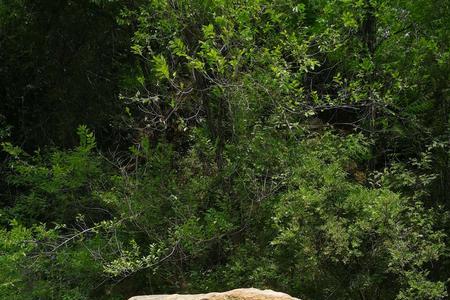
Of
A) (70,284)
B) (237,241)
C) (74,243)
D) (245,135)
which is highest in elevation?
(245,135)

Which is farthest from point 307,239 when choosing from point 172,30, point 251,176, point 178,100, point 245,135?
point 172,30

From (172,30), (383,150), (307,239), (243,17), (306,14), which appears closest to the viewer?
(307,239)

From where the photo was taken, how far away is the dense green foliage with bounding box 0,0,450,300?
5719 millimetres

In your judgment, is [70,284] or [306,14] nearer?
[70,284]

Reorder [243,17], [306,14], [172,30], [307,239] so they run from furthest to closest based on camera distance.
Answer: [306,14], [172,30], [243,17], [307,239]

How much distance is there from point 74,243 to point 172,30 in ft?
8.46

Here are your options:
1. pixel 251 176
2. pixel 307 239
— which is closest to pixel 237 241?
pixel 251 176

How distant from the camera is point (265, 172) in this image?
6.45 metres

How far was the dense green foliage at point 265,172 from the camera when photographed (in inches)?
225

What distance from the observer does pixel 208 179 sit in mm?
6812

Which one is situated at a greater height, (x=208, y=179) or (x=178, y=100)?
(x=178, y=100)

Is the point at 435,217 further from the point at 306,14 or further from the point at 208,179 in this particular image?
the point at 306,14

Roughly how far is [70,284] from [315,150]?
303 cm

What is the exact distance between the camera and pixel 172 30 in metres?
6.54
